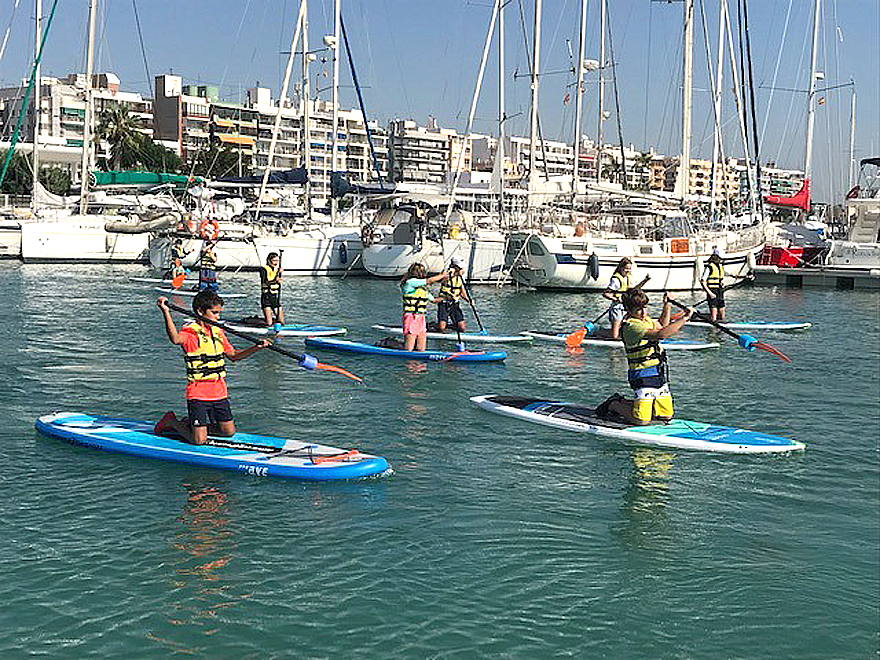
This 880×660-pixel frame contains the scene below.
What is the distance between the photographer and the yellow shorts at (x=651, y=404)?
12.6m

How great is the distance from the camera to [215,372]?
424 inches

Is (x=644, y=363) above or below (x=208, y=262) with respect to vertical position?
below

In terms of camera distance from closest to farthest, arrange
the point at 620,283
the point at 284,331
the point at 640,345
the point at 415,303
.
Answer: the point at 640,345 → the point at 415,303 → the point at 620,283 → the point at 284,331

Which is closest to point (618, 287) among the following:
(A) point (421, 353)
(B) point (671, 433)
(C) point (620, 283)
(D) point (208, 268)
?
(C) point (620, 283)

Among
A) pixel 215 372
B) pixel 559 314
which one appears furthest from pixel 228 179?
pixel 215 372

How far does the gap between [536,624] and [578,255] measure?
91.4 feet

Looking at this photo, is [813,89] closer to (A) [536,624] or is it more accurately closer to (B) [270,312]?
(B) [270,312]

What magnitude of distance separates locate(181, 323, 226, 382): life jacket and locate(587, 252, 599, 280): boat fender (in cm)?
2510

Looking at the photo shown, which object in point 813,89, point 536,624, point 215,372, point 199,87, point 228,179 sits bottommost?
point 536,624

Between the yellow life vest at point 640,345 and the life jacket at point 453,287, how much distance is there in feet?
25.9

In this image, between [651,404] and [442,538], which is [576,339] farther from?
[442,538]

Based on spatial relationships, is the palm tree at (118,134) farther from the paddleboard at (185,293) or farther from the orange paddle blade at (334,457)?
the orange paddle blade at (334,457)

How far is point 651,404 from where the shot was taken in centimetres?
1265

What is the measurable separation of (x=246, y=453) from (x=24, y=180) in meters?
71.0
